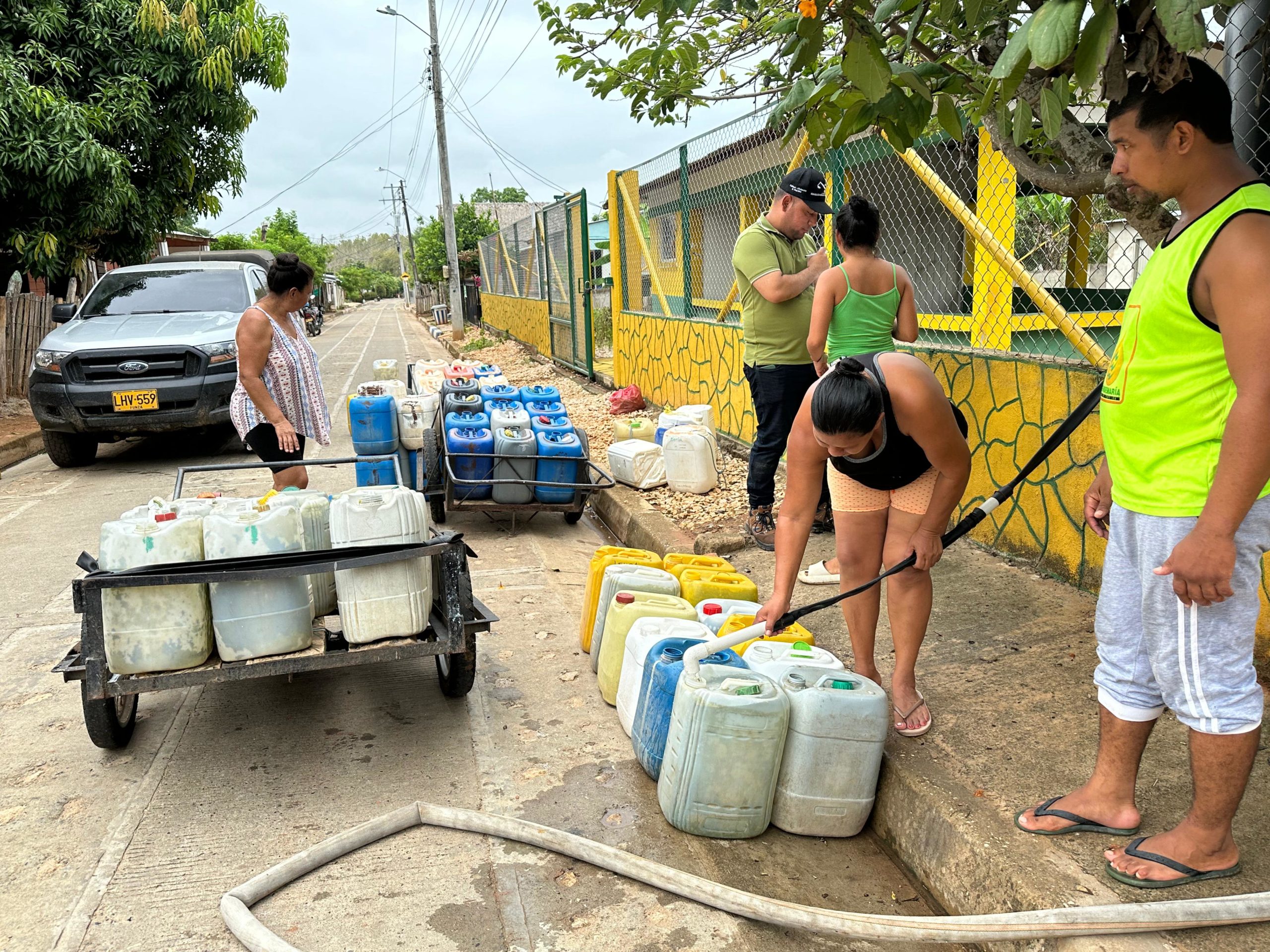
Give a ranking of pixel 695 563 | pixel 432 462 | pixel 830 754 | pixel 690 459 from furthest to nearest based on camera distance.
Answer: pixel 690 459 < pixel 432 462 < pixel 695 563 < pixel 830 754

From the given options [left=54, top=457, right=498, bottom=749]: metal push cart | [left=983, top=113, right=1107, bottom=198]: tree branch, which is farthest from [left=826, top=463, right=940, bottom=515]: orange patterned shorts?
[left=54, top=457, right=498, bottom=749]: metal push cart

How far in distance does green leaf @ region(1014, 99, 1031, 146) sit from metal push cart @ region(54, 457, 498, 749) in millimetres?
2305

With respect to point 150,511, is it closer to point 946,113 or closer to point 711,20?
point 946,113

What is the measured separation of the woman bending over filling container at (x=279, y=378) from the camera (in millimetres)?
4844

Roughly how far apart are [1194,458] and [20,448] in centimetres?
1153

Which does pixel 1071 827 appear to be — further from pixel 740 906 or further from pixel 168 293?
pixel 168 293

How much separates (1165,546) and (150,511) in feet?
11.0

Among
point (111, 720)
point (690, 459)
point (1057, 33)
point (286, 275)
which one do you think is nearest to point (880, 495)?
point (1057, 33)

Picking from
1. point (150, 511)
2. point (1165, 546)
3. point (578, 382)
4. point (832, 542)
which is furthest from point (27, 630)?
point (578, 382)

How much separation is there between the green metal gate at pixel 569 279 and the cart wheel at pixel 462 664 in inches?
362

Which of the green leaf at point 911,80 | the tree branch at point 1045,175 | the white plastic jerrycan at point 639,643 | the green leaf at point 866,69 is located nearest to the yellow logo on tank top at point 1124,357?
the tree branch at point 1045,175

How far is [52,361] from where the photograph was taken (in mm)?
9109

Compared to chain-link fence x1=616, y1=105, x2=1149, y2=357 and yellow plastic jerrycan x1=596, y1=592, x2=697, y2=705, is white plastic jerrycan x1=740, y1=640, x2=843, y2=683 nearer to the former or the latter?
yellow plastic jerrycan x1=596, y1=592, x2=697, y2=705

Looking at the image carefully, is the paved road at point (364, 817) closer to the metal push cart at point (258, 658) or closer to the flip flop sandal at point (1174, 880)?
the metal push cart at point (258, 658)
